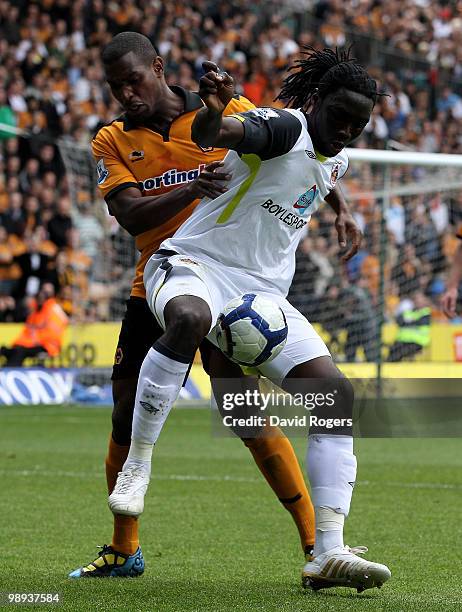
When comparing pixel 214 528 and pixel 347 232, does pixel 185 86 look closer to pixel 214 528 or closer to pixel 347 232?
pixel 214 528

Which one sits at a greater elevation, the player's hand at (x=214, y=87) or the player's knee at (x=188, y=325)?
the player's hand at (x=214, y=87)

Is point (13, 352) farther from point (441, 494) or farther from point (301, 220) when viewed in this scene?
point (301, 220)

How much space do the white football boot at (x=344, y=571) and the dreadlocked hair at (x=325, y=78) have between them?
6.41 ft

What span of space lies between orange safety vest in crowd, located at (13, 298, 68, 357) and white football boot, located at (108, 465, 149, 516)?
41.5 ft

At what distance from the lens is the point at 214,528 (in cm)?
739

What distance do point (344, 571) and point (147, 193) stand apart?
2.01 metres

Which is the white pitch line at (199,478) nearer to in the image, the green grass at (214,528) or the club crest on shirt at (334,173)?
the green grass at (214,528)

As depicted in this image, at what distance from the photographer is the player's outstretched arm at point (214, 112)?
4.71 metres

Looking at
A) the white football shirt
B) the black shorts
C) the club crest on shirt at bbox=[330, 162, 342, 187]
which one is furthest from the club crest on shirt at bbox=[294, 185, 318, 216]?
the black shorts

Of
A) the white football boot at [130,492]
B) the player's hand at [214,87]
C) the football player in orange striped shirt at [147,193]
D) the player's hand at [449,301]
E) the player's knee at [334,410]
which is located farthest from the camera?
the player's hand at [449,301]

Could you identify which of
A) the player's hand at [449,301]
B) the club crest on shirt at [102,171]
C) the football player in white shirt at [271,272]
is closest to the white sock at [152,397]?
the football player in white shirt at [271,272]

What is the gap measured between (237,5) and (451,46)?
4.91 meters

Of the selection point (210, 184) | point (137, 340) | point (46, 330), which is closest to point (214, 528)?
point (137, 340)

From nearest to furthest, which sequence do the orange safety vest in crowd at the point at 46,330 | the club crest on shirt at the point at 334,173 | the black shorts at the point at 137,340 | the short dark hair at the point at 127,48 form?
the club crest on shirt at the point at 334,173
the short dark hair at the point at 127,48
the black shorts at the point at 137,340
the orange safety vest in crowd at the point at 46,330
